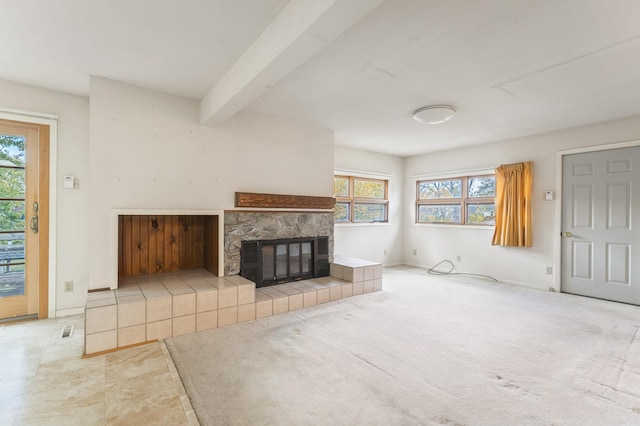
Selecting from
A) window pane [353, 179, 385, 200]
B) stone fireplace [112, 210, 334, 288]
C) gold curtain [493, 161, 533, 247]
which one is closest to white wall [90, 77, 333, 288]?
stone fireplace [112, 210, 334, 288]

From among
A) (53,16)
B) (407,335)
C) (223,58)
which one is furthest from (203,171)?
(407,335)

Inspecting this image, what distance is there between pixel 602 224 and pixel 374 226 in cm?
333

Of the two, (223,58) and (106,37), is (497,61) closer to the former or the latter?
(223,58)

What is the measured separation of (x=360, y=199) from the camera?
19.0 feet

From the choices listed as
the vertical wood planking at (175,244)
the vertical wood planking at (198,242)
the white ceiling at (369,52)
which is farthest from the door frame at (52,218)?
the vertical wood planking at (198,242)

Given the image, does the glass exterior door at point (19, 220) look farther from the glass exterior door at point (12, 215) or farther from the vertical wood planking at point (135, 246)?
the vertical wood planking at point (135, 246)

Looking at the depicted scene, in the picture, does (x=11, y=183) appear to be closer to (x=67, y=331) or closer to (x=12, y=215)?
(x=12, y=215)

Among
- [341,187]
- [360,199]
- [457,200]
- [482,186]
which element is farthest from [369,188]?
[482,186]

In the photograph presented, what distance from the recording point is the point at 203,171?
10.9 feet

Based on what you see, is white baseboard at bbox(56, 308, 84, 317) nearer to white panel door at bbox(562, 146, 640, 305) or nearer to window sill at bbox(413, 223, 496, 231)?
window sill at bbox(413, 223, 496, 231)

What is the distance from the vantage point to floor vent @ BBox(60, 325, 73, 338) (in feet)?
8.76

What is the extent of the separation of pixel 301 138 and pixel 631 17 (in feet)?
10.4

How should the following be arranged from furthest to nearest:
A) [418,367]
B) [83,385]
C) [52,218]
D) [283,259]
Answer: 1. [283,259]
2. [52,218]
3. [418,367]
4. [83,385]

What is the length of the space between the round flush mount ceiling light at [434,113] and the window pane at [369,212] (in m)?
2.53
